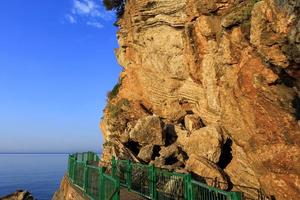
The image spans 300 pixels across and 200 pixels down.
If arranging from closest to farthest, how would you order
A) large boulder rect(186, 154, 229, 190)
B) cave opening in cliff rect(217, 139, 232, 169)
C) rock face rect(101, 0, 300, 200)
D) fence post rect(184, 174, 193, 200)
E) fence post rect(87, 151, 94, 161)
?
fence post rect(184, 174, 193, 200) → rock face rect(101, 0, 300, 200) → large boulder rect(186, 154, 229, 190) → cave opening in cliff rect(217, 139, 232, 169) → fence post rect(87, 151, 94, 161)

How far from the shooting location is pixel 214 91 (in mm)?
23750

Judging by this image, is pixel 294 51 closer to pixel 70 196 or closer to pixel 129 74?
pixel 70 196

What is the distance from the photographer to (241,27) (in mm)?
18297

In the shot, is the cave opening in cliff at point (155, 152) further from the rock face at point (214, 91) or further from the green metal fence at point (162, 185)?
the green metal fence at point (162, 185)

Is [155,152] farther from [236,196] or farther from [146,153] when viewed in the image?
[236,196]

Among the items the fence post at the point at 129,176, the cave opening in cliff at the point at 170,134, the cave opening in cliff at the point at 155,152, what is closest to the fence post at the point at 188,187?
the fence post at the point at 129,176

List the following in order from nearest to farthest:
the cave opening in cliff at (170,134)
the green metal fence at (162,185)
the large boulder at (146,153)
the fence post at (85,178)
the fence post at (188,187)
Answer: the green metal fence at (162,185)
the fence post at (188,187)
the fence post at (85,178)
the large boulder at (146,153)
the cave opening in cliff at (170,134)

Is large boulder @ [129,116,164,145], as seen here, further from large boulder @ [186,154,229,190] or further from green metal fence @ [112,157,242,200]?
green metal fence @ [112,157,242,200]

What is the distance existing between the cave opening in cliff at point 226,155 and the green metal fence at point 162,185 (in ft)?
23.2

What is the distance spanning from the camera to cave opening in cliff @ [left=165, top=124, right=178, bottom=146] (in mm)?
26947

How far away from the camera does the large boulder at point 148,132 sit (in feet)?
86.0

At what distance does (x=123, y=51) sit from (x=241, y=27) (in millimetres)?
19970

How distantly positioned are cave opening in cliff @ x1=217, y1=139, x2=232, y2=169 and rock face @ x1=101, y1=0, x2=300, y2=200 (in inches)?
2.8

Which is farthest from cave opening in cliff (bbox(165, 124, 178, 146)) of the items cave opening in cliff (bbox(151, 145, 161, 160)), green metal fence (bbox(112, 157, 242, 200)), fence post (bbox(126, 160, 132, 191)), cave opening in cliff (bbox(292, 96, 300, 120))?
cave opening in cliff (bbox(292, 96, 300, 120))
